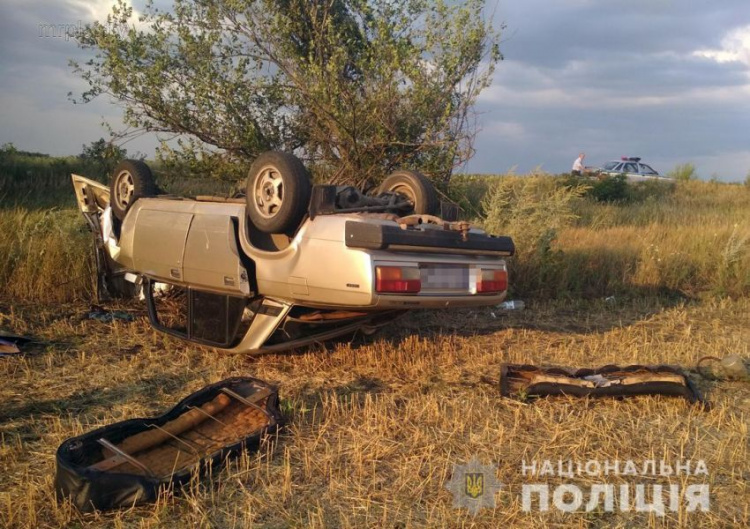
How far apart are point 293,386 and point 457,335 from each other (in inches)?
92.0

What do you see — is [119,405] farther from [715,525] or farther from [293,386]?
[715,525]

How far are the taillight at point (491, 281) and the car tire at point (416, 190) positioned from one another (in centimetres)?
78

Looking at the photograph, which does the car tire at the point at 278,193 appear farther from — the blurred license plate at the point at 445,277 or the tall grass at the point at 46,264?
the tall grass at the point at 46,264

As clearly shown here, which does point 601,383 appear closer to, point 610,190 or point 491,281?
point 491,281

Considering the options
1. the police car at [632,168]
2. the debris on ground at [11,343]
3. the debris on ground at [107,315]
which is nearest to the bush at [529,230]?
the debris on ground at [107,315]

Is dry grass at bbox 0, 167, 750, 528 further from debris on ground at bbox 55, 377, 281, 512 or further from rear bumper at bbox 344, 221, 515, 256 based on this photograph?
rear bumper at bbox 344, 221, 515, 256

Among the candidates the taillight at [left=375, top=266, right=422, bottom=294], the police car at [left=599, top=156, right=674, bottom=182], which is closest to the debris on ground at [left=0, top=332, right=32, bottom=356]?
the taillight at [left=375, top=266, right=422, bottom=294]

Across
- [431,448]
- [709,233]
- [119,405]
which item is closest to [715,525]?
[431,448]

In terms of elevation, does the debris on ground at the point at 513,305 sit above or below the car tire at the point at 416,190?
below

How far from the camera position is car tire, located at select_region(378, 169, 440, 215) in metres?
5.52

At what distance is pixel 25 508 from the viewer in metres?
2.99

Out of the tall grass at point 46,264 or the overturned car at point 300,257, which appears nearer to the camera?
the overturned car at point 300,257

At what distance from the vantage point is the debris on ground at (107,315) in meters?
6.55

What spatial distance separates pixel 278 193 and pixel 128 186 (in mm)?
2325
